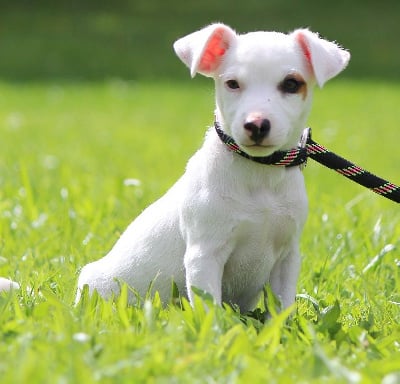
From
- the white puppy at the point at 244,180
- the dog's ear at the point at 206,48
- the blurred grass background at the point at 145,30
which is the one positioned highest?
the dog's ear at the point at 206,48

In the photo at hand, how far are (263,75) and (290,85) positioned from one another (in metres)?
0.12

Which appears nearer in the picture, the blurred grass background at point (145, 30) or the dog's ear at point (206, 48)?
the dog's ear at point (206, 48)

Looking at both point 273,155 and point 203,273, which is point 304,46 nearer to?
point 273,155

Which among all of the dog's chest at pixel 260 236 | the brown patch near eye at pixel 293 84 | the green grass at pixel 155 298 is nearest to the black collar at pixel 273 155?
the dog's chest at pixel 260 236

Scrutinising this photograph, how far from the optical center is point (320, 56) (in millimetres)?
3373

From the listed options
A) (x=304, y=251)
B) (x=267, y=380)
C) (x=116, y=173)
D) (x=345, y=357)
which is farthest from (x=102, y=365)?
(x=116, y=173)

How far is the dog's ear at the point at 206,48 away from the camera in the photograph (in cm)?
343

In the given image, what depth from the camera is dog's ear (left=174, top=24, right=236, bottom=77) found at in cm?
343

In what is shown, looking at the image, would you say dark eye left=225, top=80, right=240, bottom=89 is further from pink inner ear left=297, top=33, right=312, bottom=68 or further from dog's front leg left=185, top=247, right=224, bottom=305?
dog's front leg left=185, top=247, right=224, bottom=305

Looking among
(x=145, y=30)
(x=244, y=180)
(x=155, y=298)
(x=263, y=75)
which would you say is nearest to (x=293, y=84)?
(x=263, y=75)

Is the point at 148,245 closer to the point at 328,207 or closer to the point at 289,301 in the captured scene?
the point at 289,301

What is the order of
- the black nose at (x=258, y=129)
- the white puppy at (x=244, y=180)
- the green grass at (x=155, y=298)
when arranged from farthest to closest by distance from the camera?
1. the white puppy at (x=244, y=180)
2. the black nose at (x=258, y=129)
3. the green grass at (x=155, y=298)

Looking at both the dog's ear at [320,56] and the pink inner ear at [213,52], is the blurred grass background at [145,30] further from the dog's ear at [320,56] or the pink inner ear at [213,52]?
the dog's ear at [320,56]

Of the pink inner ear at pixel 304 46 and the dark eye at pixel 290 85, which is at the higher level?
the pink inner ear at pixel 304 46
